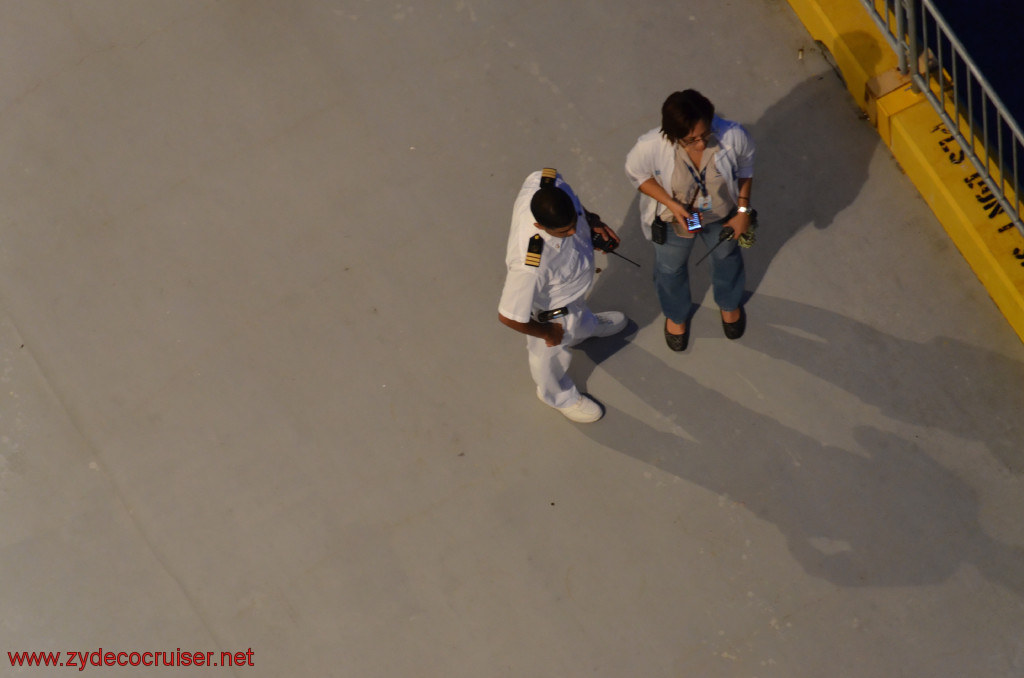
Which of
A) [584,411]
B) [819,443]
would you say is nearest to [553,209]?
[584,411]

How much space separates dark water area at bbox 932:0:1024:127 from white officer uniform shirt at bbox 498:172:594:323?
2984mm

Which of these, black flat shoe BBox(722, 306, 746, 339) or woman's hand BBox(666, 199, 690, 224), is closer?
woman's hand BBox(666, 199, 690, 224)

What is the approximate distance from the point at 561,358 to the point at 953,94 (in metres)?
2.30

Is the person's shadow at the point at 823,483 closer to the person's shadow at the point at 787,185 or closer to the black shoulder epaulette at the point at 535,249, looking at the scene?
the person's shadow at the point at 787,185

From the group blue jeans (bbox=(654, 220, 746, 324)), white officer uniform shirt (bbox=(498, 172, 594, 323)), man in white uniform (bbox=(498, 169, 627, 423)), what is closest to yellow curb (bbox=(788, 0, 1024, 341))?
blue jeans (bbox=(654, 220, 746, 324))

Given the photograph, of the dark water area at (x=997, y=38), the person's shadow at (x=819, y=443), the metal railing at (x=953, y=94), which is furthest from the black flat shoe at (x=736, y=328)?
the dark water area at (x=997, y=38)

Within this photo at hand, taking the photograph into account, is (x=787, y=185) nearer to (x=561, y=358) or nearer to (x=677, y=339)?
(x=677, y=339)

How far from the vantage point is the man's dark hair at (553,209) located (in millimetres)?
3855

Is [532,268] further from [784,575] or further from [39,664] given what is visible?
[39,664]

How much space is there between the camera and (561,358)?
15.5 feet

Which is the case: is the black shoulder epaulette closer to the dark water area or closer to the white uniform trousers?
the white uniform trousers

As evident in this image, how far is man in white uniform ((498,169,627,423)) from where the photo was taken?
392 cm

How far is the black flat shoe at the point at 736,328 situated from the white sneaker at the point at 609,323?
503 mm

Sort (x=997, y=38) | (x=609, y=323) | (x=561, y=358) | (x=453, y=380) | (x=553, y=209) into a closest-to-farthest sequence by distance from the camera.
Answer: (x=553, y=209), (x=561, y=358), (x=609, y=323), (x=453, y=380), (x=997, y=38)
